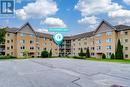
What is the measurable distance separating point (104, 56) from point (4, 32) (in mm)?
33009

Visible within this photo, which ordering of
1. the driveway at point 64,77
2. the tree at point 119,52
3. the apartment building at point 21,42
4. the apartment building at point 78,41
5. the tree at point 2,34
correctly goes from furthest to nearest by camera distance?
the apartment building at point 21,42 < the tree at point 2,34 < the apartment building at point 78,41 < the tree at point 119,52 < the driveway at point 64,77

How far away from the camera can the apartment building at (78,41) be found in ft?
154

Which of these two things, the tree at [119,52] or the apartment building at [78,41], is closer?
the tree at [119,52]

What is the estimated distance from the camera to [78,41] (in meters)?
67.2

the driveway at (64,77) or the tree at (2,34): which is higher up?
the tree at (2,34)

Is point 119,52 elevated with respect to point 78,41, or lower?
lower

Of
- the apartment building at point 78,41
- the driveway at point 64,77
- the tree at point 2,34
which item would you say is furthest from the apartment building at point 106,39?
the tree at point 2,34

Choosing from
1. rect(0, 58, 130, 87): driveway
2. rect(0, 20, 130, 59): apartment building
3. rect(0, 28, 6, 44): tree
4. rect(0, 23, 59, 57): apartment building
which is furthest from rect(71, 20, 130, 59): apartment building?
rect(0, 28, 6, 44): tree

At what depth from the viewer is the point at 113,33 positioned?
47406mm

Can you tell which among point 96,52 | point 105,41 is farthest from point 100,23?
point 96,52

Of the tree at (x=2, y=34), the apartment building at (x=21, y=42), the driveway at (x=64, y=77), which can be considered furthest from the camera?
the apartment building at (x=21, y=42)

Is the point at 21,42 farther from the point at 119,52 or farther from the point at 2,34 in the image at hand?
the point at 119,52

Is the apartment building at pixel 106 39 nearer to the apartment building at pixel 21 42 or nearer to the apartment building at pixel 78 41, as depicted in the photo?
the apartment building at pixel 78 41

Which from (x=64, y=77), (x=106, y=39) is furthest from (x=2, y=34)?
(x=64, y=77)
